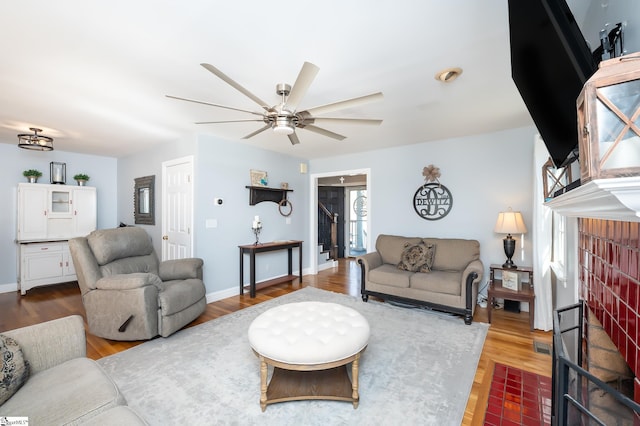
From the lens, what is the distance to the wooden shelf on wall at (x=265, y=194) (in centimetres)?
453

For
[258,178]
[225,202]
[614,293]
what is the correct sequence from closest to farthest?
[614,293]
[225,202]
[258,178]

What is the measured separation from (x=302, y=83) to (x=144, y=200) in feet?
14.6

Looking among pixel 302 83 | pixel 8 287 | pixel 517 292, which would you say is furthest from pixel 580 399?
pixel 8 287

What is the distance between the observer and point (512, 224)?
3.25m

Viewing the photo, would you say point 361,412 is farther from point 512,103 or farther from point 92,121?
point 92,121

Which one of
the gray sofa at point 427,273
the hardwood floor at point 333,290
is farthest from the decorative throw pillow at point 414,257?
the hardwood floor at point 333,290

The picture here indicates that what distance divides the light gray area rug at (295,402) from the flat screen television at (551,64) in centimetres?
175

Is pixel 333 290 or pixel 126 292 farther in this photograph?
pixel 333 290

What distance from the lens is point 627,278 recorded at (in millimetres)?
1063

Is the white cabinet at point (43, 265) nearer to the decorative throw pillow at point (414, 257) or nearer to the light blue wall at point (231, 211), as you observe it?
the light blue wall at point (231, 211)

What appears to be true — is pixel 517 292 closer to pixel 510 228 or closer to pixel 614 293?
pixel 510 228

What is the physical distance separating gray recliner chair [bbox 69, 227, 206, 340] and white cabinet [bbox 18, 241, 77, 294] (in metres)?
2.55

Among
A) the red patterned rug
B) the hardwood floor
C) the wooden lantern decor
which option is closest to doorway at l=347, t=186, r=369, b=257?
the hardwood floor

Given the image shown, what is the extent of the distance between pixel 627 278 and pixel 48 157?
724 centimetres
